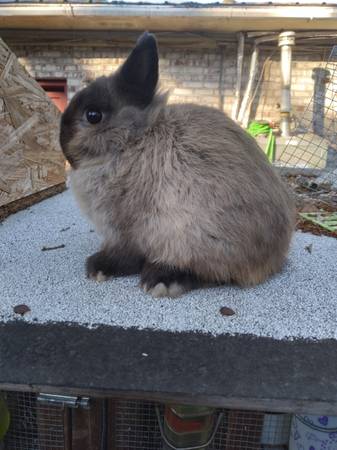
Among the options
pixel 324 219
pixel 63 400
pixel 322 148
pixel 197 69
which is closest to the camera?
pixel 63 400

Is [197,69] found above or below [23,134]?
above

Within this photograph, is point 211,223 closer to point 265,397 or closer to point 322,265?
point 265,397

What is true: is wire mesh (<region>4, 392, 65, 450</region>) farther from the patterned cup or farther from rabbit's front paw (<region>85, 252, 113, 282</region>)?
the patterned cup

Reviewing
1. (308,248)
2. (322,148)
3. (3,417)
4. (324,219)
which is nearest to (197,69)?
(322,148)

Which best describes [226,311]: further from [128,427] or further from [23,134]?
[23,134]

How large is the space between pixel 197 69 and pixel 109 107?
5.59m

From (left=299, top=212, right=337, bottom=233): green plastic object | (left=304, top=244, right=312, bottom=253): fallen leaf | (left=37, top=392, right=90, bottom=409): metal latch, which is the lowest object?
(left=299, top=212, right=337, bottom=233): green plastic object

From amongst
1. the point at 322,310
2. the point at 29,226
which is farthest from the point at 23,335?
the point at 29,226

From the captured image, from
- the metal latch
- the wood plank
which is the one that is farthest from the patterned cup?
the wood plank

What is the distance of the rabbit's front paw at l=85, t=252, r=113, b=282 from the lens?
1.35 meters

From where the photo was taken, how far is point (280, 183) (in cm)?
131

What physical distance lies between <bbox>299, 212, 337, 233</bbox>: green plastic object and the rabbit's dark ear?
1.47m

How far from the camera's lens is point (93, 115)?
1179 mm

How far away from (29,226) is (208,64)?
16.9 feet
